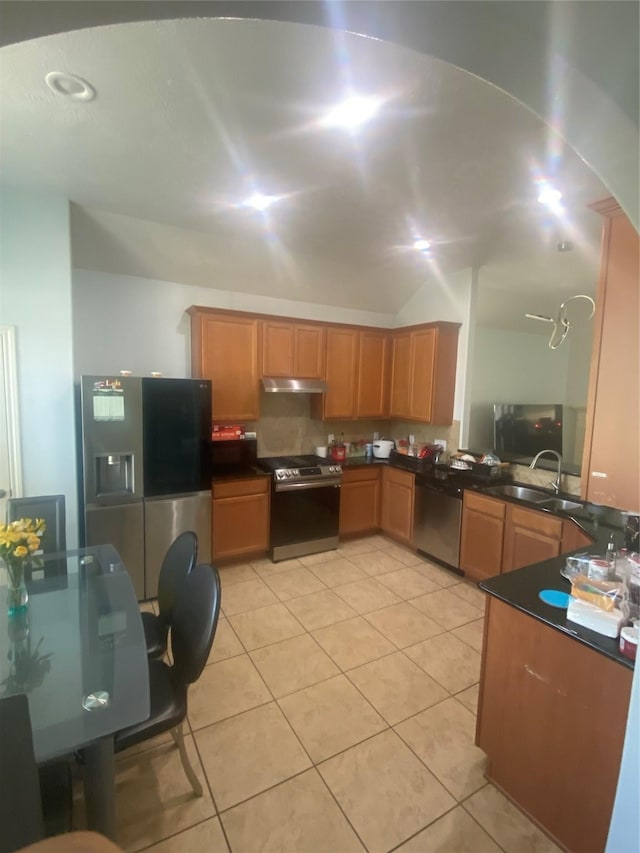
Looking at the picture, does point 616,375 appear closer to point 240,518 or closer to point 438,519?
point 438,519

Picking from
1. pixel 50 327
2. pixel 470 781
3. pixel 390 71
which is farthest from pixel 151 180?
pixel 470 781

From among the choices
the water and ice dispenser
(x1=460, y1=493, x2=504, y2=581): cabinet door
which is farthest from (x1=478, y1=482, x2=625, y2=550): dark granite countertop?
the water and ice dispenser

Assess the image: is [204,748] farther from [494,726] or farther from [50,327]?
[50,327]

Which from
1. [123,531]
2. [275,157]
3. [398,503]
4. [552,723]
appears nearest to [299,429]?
[398,503]

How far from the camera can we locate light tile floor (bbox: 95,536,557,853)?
1497mm

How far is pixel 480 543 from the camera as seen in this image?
3.29 meters

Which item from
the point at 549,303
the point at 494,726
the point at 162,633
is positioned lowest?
the point at 494,726

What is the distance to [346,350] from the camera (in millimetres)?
4289

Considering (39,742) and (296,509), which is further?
(296,509)

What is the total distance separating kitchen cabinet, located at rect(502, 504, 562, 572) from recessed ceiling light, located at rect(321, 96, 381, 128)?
266cm

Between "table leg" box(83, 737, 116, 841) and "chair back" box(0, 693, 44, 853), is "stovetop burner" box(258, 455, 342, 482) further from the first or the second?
"chair back" box(0, 693, 44, 853)

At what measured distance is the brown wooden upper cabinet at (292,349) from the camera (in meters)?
3.84

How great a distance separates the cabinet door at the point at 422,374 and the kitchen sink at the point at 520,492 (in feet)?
3.23

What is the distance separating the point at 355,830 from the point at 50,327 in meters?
3.16
